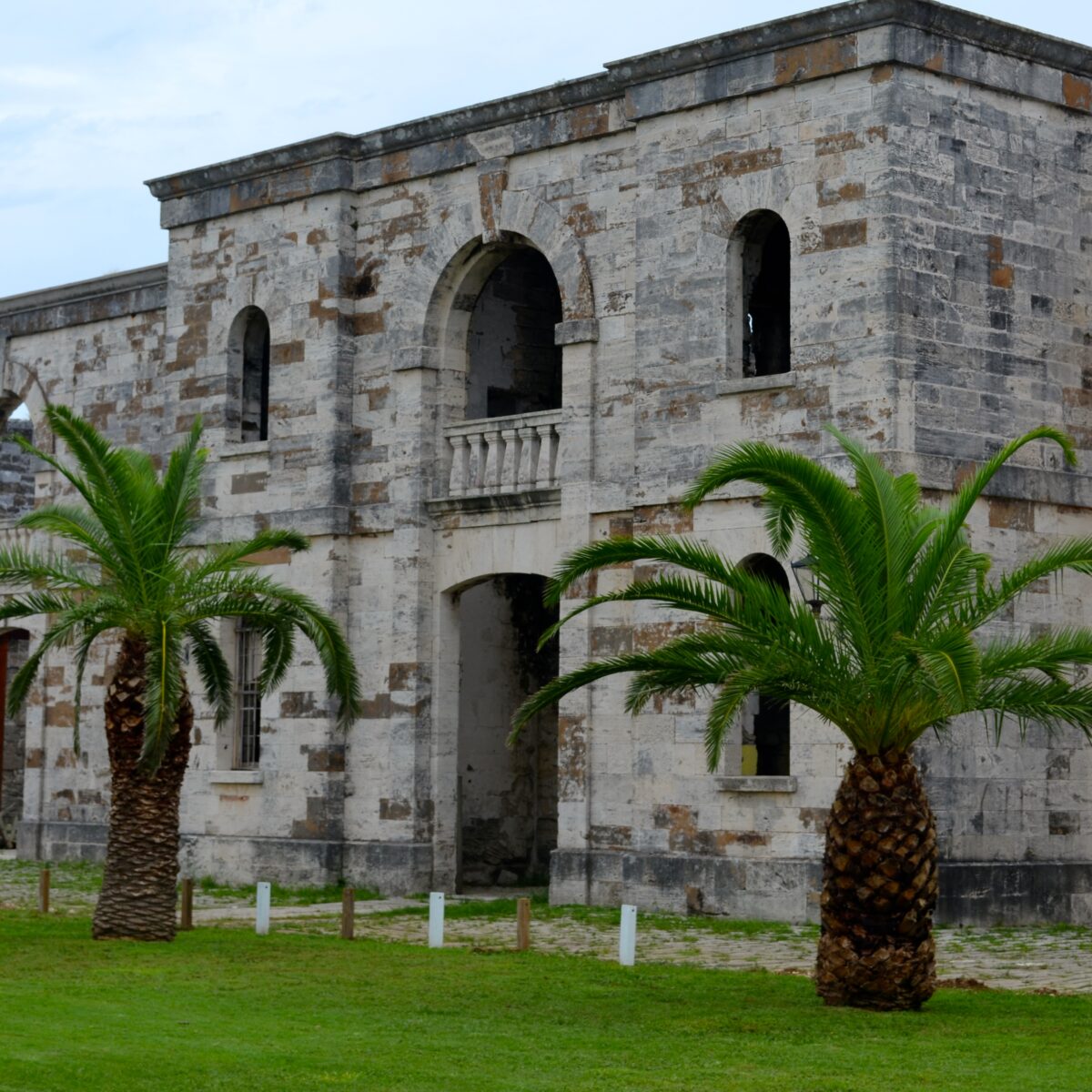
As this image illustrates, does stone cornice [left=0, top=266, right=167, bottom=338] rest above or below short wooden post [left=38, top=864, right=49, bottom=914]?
above

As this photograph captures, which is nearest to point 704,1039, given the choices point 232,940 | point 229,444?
point 232,940

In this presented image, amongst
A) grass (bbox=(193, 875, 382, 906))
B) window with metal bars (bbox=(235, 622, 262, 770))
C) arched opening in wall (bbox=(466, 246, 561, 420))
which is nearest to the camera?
grass (bbox=(193, 875, 382, 906))

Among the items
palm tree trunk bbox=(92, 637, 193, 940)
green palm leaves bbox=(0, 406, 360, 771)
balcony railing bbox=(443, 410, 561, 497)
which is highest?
balcony railing bbox=(443, 410, 561, 497)

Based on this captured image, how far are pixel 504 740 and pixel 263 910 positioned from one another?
21.7ft

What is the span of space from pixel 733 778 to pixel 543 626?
612 centimetres

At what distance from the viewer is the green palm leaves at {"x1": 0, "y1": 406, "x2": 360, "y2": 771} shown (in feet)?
60.2

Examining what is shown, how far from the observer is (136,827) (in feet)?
61.3

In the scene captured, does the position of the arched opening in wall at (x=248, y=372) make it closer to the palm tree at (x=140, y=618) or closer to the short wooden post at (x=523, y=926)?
the palm tree at (x=140, y=618)

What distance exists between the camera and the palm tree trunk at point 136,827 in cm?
1859

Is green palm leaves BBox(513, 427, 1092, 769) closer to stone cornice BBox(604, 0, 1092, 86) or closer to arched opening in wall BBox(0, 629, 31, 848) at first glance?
stone cornice BBox(604, 0, 1092, 86)

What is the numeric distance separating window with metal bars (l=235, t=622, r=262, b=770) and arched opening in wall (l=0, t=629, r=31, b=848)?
6424 millimetres

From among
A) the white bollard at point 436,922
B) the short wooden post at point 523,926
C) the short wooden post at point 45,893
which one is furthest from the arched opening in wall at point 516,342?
the short wooden post at point 523,926

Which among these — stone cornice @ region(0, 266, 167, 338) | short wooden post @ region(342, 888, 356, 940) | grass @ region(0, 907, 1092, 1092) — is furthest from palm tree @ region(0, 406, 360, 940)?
stone cornice @ region(0, 266, 167, 338)

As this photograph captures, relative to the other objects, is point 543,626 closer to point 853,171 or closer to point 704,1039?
point 853,171
